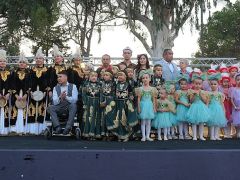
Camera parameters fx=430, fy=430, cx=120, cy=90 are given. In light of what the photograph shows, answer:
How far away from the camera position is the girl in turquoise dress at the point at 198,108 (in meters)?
7.79

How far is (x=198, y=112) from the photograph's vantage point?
7797mm

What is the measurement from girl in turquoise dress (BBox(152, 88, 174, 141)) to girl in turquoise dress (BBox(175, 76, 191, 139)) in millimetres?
199

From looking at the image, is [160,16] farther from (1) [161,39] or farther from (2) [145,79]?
(2) [145,79]

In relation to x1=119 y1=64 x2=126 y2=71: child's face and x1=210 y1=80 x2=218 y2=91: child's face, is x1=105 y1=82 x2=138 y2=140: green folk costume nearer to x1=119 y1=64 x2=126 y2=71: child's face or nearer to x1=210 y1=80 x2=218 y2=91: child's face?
x1=119 y1=64 x2=126 y2=71: child's face

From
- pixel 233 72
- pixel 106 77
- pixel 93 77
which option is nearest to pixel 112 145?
pixel 106 77

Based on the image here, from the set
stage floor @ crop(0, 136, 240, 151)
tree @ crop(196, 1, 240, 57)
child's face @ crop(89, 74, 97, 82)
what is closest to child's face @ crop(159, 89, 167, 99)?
stage floor @ crop(0, 136, 240, 151)

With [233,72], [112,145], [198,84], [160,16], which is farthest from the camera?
[160,16]

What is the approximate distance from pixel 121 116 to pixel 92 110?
1.86 feet

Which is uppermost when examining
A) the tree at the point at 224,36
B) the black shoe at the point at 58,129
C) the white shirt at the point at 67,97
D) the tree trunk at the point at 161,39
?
the tree at the point at 224,36

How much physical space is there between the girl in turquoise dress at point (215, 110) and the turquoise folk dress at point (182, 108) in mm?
453

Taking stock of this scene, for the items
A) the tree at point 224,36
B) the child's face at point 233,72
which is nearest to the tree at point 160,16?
the child's face at point 233,72

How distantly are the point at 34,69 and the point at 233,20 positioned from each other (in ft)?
114

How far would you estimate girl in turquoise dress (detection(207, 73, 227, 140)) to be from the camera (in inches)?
312

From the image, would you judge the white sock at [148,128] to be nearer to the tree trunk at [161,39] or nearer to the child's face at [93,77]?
the child's face at [93,77]
